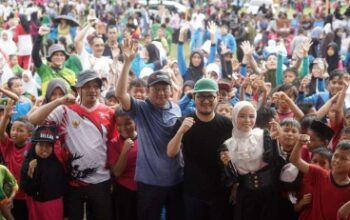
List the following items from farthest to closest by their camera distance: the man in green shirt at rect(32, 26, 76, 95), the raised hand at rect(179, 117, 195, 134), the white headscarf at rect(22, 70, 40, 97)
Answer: the white headscarf at rect(22, 70, 40, 97)
the man in green shirt at rect(32, 26, 76, 95)
the raised hand at rect(179, 117, 195, 134)

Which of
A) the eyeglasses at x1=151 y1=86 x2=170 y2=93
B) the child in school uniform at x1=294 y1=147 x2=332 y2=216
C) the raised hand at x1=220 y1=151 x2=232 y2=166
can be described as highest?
the eyeglasses at x1=151 y1=86 x2=170 y2=93

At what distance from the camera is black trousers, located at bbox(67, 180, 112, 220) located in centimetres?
500

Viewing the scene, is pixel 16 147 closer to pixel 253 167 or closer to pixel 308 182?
pixel 253 167

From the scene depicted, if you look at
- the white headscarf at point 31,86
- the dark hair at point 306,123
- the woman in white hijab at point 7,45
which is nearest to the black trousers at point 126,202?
the dark hair at point 306,123

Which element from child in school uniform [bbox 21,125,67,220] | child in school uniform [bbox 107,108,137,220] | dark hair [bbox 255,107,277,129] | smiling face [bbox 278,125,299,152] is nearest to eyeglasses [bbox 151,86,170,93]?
child in school uniform [bbox 107,108,137,220]

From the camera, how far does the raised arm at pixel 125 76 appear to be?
4598mm

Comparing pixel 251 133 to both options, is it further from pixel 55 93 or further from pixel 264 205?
pixel 55 93

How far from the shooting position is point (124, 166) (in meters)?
5.08

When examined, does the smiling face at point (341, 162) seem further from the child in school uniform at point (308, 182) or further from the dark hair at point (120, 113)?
the dark hair at point (120, 113)

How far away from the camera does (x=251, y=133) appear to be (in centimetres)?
466

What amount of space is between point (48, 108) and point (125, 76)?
721 mm

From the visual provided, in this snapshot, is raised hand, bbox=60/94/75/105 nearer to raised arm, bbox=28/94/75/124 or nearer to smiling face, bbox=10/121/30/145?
raised arm, bbox=28/94/75/124

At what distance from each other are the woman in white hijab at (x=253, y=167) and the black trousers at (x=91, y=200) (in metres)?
1.17

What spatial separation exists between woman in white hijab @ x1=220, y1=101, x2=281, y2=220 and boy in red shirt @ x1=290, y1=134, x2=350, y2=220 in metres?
0.24
